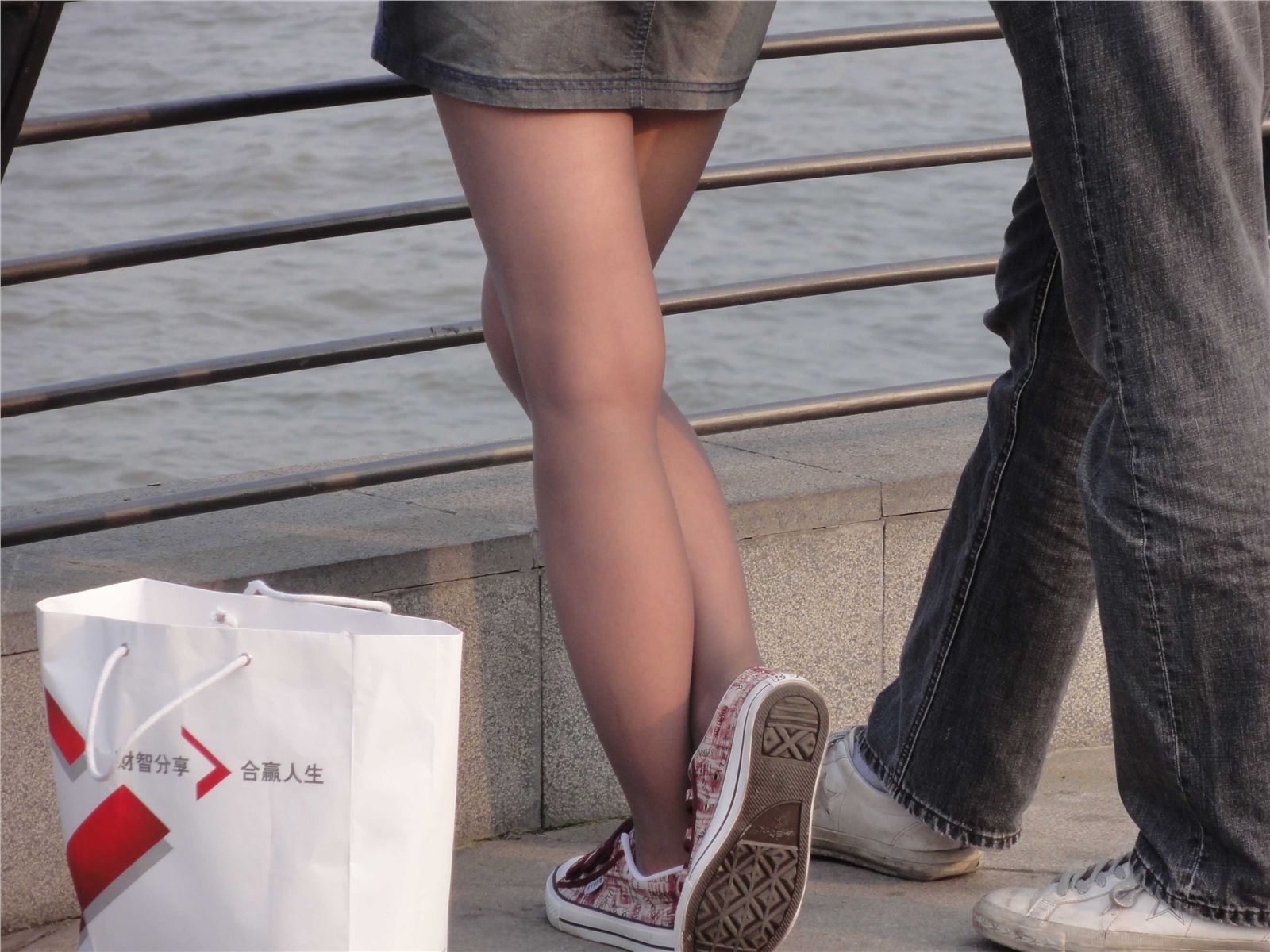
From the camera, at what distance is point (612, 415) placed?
1.60m

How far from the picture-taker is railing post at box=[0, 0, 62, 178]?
1841 mm

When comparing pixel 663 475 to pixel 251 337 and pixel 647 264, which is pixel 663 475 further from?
pixel 251 337

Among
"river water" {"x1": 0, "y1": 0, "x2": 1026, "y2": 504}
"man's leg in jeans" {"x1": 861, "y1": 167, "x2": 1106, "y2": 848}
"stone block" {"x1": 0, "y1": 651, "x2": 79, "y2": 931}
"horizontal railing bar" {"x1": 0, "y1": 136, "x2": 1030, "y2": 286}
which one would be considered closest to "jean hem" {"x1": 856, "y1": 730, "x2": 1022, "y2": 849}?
"man's leg in jeans" {"x1": 861, "y1": 167, "x2": 1106, "y2": 848}

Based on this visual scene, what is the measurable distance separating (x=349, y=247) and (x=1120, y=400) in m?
8.00

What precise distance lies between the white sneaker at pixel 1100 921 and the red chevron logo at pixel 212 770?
90 centimetres

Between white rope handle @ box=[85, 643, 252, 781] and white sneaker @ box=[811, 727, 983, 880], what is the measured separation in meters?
0.90

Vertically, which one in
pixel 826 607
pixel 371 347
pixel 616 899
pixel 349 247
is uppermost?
pixel 371 347

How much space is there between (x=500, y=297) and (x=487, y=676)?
0.74 metres

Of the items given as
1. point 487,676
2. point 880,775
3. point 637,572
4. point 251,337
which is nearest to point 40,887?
point 487,676

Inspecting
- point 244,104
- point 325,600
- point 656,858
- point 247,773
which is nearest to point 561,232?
point 325,600

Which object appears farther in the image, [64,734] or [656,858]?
[656,858]

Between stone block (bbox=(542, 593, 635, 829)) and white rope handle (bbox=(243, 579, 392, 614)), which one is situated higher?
white rope handle (bbox=(243, 579, 392, 614))

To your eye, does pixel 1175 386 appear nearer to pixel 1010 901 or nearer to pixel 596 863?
pixel 1010 901

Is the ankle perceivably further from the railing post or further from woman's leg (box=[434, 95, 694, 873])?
the railing post
